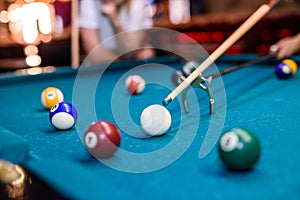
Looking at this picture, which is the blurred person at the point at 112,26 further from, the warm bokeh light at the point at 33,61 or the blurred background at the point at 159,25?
the warm bokeh light at the point at 33,61

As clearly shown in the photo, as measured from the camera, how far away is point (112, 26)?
3.83 metres

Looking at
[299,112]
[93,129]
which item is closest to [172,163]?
[93,129]

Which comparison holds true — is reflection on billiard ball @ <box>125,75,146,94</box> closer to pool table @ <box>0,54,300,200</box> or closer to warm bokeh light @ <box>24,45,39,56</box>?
pool table @ <box>0,54,300,200</box>

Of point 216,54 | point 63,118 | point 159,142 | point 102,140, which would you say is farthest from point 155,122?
point 216,54

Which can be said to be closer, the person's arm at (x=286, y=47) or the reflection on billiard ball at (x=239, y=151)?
the reflection on billiard ball at (x=239, y=151)

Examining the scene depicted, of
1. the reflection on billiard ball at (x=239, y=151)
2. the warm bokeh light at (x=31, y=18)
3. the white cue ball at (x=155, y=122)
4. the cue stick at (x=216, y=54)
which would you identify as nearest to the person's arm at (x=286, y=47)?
the cue stick at (x=216, y=54)

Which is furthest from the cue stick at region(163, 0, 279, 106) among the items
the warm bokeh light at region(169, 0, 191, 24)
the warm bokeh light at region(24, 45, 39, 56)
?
the warm bokeh light at region(169, 0, 191, 24)

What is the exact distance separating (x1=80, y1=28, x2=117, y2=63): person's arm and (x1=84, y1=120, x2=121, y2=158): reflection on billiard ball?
2.57 m

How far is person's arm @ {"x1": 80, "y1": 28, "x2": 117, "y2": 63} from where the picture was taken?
368cm

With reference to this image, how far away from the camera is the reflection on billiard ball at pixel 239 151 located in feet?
3.14

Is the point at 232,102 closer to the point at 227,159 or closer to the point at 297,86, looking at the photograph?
the point at 297,86

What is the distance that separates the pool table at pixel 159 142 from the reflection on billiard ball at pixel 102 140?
0.02 meters

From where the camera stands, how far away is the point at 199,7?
7.98 meters

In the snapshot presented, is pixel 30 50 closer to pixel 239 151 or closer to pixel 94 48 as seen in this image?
pixel 94 48
